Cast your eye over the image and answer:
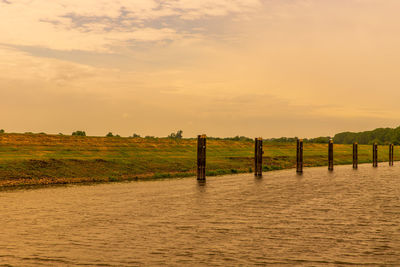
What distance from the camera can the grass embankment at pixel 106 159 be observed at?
43.3 meters

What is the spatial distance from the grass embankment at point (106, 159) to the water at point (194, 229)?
1004 centimetres

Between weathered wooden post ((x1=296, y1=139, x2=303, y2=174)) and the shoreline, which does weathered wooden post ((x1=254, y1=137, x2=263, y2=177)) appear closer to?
the shoreline

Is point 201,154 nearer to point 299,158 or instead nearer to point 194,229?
point 299,158

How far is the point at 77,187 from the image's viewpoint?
3747 centimetres

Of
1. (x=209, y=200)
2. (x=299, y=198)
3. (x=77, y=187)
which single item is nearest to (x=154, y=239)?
(x=209, y=200)

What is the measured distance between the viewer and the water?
1441 centimetres

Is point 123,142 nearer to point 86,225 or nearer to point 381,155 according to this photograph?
point 86,225

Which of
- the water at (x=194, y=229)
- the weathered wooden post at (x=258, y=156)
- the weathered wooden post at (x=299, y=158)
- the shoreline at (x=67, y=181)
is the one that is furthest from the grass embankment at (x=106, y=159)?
the water at (x=194, y=229)

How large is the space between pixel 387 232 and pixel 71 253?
1203 centimetres

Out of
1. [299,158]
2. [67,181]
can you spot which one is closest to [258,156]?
[299,158]

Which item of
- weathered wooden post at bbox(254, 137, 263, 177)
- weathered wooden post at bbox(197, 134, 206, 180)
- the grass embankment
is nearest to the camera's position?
the grass embankment

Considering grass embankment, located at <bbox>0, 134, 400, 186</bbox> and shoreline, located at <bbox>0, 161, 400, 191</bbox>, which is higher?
grass embankment, located at <bbox>0, 134, 400, 186</bbox>

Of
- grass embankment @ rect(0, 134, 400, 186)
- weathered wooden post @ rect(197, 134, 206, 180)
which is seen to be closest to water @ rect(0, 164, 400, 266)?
grass embankment @ rect(0, 134, 400, 186)

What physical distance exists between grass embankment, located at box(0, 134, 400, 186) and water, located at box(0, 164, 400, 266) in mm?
10045
